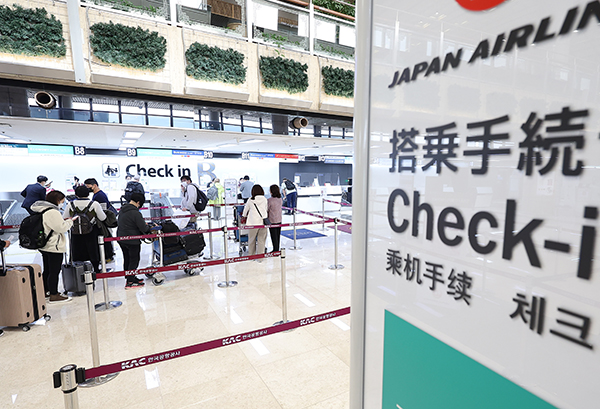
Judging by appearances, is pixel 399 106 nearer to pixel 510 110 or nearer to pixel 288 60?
pixel 510 110

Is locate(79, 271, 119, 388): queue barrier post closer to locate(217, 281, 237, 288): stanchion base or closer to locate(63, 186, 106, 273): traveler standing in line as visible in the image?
locate(217, 281, 237, 288): stanchion base

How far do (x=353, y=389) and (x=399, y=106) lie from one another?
3.50 ft

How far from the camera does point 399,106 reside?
3.36ft

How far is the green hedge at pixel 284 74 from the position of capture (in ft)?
28.1

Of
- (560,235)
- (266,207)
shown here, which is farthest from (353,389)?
(266,207)

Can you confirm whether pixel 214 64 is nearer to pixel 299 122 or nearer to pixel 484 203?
pixel 299 122

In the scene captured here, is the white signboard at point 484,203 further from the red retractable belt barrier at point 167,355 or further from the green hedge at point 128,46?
the green hedge at point 128,46

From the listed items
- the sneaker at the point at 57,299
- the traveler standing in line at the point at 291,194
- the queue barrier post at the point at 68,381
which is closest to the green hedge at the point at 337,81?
the traveler standing in line at the point at 291,194

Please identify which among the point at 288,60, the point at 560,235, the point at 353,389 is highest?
the point at 288,60

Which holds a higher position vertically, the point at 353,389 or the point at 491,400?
the point at 491,400

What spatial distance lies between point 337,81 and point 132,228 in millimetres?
7118

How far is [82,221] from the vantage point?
5.54m

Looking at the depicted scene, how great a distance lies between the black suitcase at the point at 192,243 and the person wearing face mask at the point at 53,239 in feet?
6.05

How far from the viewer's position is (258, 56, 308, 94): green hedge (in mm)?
8578
